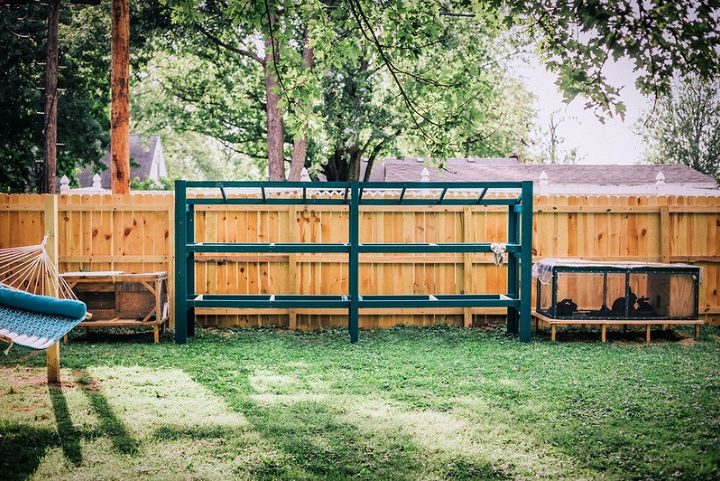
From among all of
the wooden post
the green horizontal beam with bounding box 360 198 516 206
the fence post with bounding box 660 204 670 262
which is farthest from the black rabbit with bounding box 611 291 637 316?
the wooden post

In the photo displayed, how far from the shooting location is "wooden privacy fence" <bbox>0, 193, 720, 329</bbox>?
9.36m

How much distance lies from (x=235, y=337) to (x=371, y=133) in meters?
12.8

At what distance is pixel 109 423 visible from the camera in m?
4.72

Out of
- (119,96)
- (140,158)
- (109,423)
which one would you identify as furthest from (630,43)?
(140,158)

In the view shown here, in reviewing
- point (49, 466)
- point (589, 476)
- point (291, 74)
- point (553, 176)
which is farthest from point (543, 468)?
point (553, 176)

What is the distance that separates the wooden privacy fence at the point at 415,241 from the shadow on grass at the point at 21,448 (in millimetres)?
4781

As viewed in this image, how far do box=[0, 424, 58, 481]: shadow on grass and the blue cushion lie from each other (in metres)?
0.86

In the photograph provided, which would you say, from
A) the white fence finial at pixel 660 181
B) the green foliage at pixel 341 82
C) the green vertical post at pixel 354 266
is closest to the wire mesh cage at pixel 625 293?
the green foliage at pixel 341 82

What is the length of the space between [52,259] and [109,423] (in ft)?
6.98

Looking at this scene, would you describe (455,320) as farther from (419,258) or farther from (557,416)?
(557,416)

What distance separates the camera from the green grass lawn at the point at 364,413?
3912 mm

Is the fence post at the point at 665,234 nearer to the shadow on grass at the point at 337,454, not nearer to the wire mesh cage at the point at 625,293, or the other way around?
the wire mesh cage at the point at 625,293

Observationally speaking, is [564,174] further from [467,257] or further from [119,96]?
[119,96]

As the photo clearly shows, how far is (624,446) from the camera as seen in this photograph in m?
4.25
